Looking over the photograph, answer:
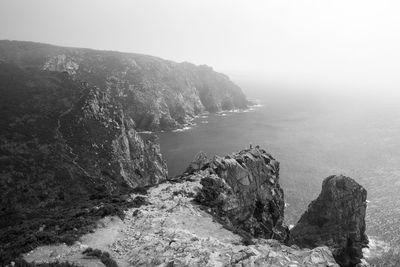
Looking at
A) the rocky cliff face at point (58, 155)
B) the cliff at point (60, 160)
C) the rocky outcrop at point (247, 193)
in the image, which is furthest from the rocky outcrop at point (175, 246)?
the rocky outcrop at point (247, 193)

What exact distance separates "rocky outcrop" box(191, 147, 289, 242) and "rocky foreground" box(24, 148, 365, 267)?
14cm

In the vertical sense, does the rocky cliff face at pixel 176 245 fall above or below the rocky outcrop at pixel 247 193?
above

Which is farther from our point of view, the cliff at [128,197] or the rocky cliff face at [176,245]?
the cliff at [128,197]

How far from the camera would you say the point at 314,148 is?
121625 millimetres

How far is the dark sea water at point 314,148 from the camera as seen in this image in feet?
244

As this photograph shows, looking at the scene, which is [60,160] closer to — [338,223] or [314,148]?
[338,223]

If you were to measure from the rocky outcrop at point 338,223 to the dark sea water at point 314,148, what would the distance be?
25.2 feet

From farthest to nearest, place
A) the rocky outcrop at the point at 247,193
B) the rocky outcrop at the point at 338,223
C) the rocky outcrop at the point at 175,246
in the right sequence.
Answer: the rocky outcrop at the point at 338,223
the rocky outcrop at the point at 247,193
the rocky outcrop at the point at 175,246

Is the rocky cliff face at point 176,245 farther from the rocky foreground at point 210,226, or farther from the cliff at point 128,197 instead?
the cliff at point 128,197

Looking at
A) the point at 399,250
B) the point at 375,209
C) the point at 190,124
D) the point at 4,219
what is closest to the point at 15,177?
the point at 4,219

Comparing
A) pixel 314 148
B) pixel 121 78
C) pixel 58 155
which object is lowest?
pixel 314 148

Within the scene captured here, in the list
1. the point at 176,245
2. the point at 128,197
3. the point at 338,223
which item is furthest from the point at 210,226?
the point at 338,223

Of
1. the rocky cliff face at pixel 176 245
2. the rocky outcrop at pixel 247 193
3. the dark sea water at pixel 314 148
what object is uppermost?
the rocky cliff face at pixel 176 245

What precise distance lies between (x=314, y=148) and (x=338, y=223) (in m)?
67.4
